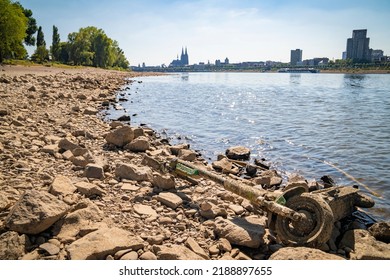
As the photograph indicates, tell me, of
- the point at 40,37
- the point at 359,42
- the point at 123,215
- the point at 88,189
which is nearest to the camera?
the point at 123,215

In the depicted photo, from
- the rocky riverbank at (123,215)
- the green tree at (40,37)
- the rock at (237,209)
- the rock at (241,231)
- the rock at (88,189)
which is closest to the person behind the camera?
the rocky riverbank at (123,215)

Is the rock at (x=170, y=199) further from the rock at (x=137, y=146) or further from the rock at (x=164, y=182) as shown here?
the rock at (x=137, y=146)

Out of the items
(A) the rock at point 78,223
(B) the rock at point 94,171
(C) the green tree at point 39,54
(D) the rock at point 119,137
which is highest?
(C) the green tree at point 39,54

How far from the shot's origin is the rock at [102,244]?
339cm

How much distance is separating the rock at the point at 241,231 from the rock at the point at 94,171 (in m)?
2.86

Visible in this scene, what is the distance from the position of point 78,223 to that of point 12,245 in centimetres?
84

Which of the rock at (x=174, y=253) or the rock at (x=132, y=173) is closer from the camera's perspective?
the rock at (x=174, y=253)

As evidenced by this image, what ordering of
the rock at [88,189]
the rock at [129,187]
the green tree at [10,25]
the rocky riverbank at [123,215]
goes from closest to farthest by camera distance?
1. the rocky riverbank at [123,215]
2. the rock at [88,189]
3. the rock at [129,187]
4. the green tree at [10,25]

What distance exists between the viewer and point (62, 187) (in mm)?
4996

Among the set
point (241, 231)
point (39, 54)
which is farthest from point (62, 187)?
point (39, 54)

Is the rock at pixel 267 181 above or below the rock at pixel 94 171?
below

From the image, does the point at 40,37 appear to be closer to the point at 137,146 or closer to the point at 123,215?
the point at 137,146

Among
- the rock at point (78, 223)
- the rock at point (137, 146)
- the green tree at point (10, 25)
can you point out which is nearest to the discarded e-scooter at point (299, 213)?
the rock at point (78, 223)

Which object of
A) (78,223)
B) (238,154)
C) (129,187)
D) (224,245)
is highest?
(78,223)
